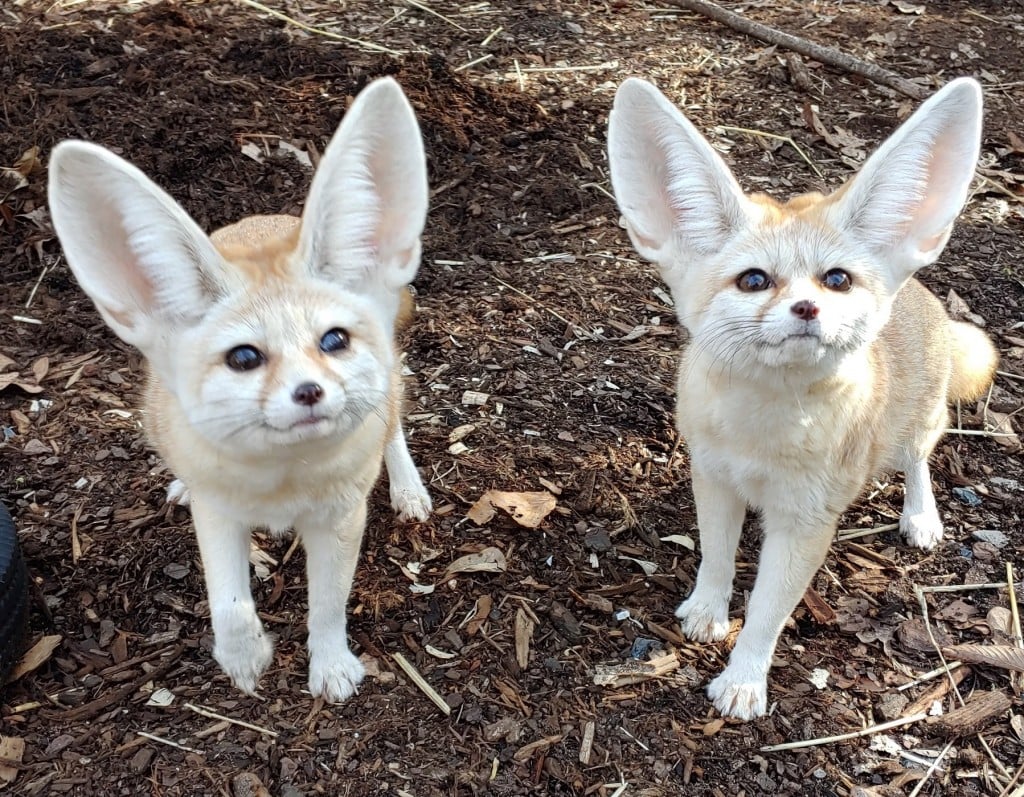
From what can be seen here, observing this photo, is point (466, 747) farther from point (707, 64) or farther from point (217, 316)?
point (707, 64)

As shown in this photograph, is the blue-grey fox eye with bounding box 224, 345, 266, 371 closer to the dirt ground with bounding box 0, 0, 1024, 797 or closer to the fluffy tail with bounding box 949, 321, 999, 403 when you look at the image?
the dirt ground with bounding box 0, 0, 1024, 797

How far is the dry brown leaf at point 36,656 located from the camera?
3537 millimetres

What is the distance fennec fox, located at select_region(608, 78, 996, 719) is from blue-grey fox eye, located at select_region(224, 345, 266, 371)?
4.42ft

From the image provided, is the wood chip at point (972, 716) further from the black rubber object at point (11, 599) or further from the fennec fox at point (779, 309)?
the black rubber object at point (11, 599)

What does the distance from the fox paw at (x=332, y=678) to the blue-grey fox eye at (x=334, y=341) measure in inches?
54.3

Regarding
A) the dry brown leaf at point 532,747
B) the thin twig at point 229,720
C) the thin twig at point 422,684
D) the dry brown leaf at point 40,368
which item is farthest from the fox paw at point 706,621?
the dry brown leaf at point 40,368

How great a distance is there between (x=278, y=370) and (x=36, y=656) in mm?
1837

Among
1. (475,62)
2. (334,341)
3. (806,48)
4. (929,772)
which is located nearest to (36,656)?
(334,341)

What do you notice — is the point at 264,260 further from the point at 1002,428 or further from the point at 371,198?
the point at 1002,428

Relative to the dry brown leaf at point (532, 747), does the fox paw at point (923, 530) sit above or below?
above

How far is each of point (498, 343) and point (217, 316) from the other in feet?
8.73

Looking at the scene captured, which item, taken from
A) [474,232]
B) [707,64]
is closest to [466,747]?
[474,232]

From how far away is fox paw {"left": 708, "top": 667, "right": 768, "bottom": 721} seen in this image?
3.54 meters

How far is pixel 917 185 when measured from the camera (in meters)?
3.11
